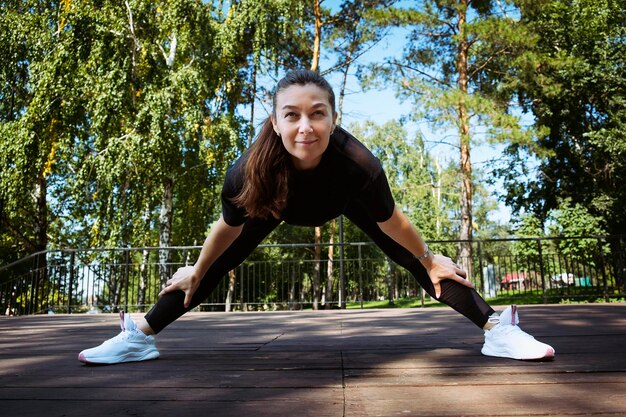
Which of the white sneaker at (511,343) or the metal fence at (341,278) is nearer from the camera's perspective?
the white sneaker at (511,343)

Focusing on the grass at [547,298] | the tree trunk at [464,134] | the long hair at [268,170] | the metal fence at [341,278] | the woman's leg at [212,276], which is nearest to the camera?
the long hair at [268,170]

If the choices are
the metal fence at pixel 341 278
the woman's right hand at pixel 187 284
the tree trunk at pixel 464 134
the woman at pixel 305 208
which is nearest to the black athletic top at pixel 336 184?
the woman at pixel 305 208

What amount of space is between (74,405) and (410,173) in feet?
110

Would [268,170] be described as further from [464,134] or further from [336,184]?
[464,134]

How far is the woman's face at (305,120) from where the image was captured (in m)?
1.63

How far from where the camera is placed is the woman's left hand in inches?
82.4

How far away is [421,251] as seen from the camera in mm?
2105

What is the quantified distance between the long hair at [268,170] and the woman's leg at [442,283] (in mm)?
399

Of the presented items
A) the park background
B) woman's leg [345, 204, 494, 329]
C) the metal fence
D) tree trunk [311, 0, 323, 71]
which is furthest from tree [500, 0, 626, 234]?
woman's leg [345, 204, 494, 329]

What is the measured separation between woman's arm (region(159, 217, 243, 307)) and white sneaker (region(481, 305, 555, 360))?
1.20 metres

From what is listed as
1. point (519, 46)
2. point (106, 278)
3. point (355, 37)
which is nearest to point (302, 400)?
point (106, 278)

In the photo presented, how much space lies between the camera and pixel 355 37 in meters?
16.6

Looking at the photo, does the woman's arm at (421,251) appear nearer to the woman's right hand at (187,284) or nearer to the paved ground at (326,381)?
the paved ground at (326,381)

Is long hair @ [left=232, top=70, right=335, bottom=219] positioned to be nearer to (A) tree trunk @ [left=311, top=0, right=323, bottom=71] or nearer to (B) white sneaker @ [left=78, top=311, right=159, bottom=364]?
(B) white sneaker @ [left=78, top=311, right=159, bottom=364]
